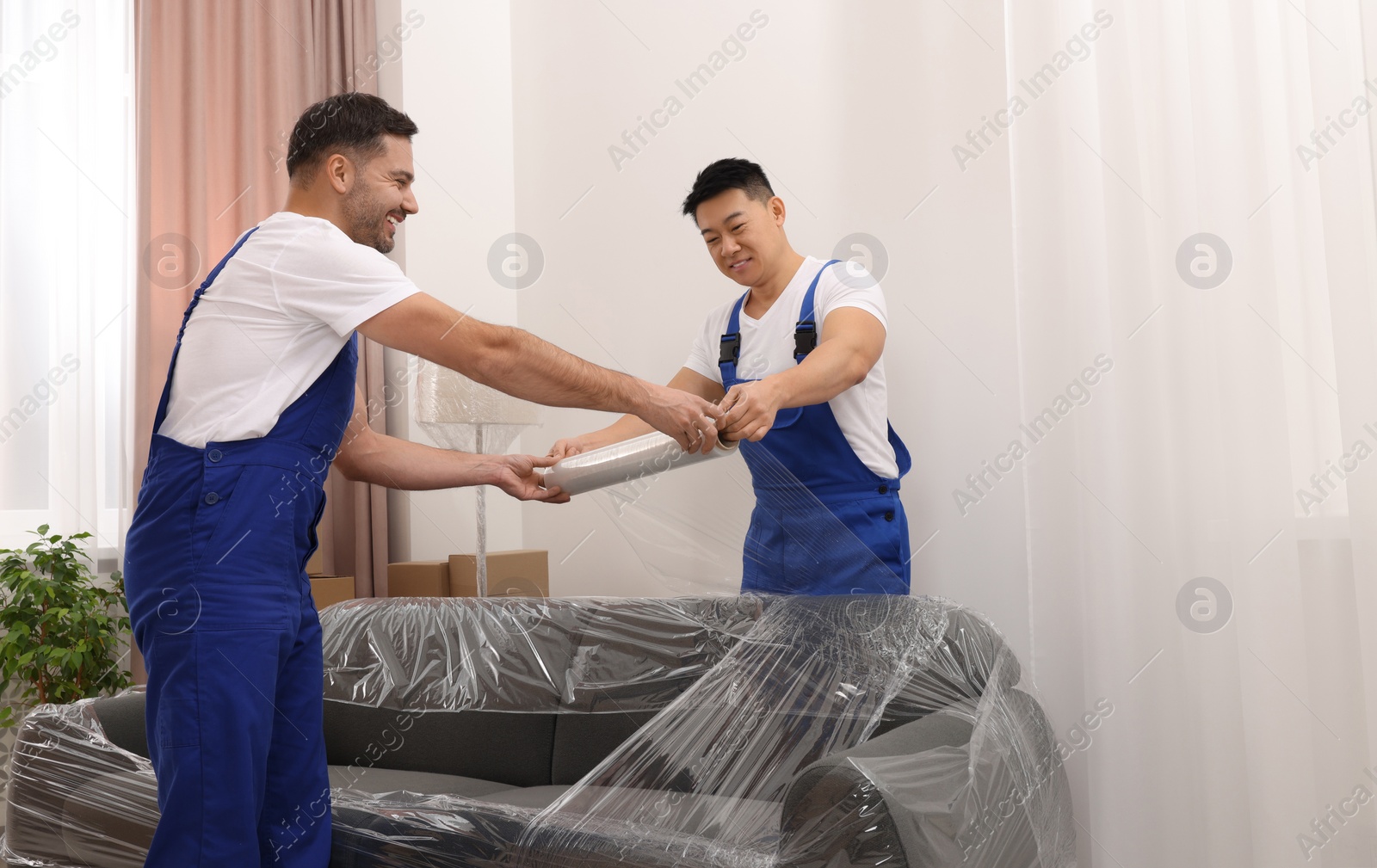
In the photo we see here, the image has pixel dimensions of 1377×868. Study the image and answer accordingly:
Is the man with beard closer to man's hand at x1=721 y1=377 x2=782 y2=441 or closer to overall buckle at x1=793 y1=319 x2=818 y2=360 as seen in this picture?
man's hand at x1=721 y1=377 x2=782 y2=441

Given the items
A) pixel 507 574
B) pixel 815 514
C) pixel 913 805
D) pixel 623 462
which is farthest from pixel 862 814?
pixel 507 574

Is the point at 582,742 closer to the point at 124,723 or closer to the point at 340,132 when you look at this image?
the point at 124,723

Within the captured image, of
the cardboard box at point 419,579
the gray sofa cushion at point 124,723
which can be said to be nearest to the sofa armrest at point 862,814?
the gray sofa cushion at point 124,723

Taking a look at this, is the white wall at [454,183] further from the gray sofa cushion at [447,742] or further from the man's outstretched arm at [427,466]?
the man's outstretched arm at [427,466]

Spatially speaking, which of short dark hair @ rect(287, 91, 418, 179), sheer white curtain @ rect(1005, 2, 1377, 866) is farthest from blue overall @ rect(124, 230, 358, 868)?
sheer white curtain @ rect(1005, 2, 1377, 866)

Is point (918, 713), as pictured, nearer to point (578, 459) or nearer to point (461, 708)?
point (578, 459)

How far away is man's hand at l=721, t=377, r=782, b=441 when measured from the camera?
4.84ft

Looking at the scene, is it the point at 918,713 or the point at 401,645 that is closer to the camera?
the point at 918,713

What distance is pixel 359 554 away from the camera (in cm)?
336

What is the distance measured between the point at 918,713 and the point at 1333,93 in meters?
1.18

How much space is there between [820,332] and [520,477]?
2.05 ft

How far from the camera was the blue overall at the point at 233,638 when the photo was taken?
1083mm

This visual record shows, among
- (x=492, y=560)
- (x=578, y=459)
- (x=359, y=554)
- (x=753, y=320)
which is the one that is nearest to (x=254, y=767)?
(x=578, y=459)

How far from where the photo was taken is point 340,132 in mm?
1428
